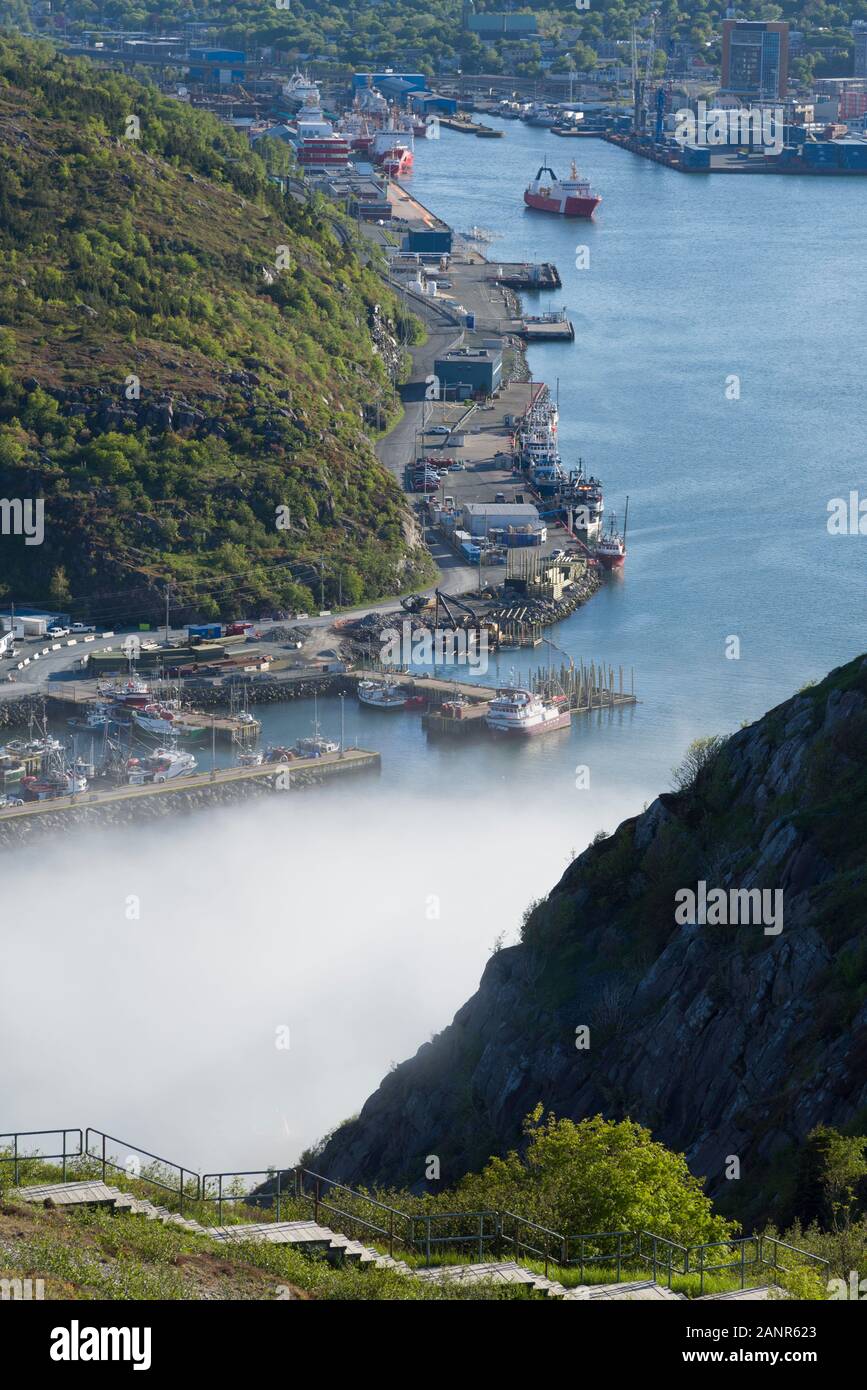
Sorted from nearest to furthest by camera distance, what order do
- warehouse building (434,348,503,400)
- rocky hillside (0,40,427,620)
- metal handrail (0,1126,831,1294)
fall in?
metal handrail (0,1126,831,1294) → rocky hillside (0,40,427,620) → warehouse building (434,348,503,400)

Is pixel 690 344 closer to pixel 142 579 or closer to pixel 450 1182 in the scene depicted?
pixel 142 579

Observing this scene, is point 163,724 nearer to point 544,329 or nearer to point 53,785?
point 53,785

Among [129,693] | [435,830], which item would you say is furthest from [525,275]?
[435,830]

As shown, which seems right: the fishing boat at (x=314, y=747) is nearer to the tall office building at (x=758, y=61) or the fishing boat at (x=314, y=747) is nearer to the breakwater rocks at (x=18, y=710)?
the breakwater rocks at (x=18, y=710)

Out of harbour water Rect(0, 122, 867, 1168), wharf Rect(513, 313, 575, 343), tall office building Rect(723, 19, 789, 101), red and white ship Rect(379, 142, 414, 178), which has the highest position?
tall office building Rect(723, 19, 789, 101)

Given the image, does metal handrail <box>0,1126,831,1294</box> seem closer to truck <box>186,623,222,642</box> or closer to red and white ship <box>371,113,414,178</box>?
truck <box>186,623,222,642</box>

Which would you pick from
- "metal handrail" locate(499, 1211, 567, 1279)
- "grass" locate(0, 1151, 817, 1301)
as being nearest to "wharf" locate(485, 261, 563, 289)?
"metal handrail" locate(499, 1211, 567, 1279)
